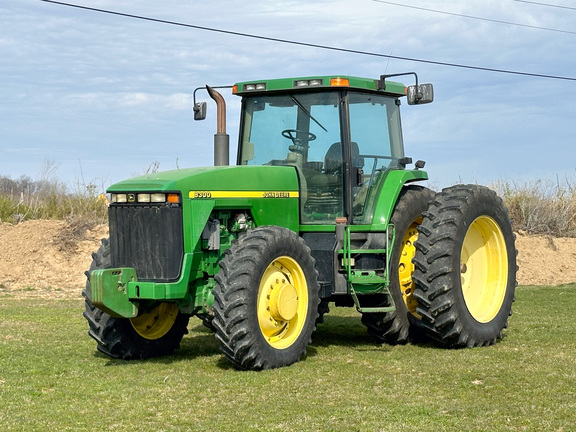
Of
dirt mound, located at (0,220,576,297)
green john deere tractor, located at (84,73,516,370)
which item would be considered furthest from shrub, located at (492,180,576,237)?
green john deere tractor, located at (84,73,516,370)

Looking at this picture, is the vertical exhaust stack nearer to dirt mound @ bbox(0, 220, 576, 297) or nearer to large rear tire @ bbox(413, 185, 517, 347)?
large rear tire @ bbox(413, 185, 517, 347)

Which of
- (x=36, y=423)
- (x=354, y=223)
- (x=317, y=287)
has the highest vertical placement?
(x=354, y=223)

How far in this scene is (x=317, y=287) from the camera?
805 centimetres

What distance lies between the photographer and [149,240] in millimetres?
7715

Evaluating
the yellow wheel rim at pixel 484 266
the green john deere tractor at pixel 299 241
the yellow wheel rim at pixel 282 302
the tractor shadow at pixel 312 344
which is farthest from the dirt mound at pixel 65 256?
the yellow wheel rim at pixel 282 302

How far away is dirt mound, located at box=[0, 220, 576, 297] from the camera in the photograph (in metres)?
19.8

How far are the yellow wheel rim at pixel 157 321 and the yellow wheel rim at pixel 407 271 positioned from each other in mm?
2456

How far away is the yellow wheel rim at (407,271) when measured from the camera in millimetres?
9148

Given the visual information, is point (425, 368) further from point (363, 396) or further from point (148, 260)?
point (148, 260)

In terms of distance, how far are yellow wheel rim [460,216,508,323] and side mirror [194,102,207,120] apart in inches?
127

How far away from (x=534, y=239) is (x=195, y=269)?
17.1 meters

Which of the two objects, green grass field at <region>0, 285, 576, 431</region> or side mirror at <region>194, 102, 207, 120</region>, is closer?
green grass field at <region>0, 285, 576, 431</region>

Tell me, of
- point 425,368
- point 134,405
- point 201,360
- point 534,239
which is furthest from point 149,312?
point 534,239

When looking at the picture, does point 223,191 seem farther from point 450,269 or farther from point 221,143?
point 450,269
